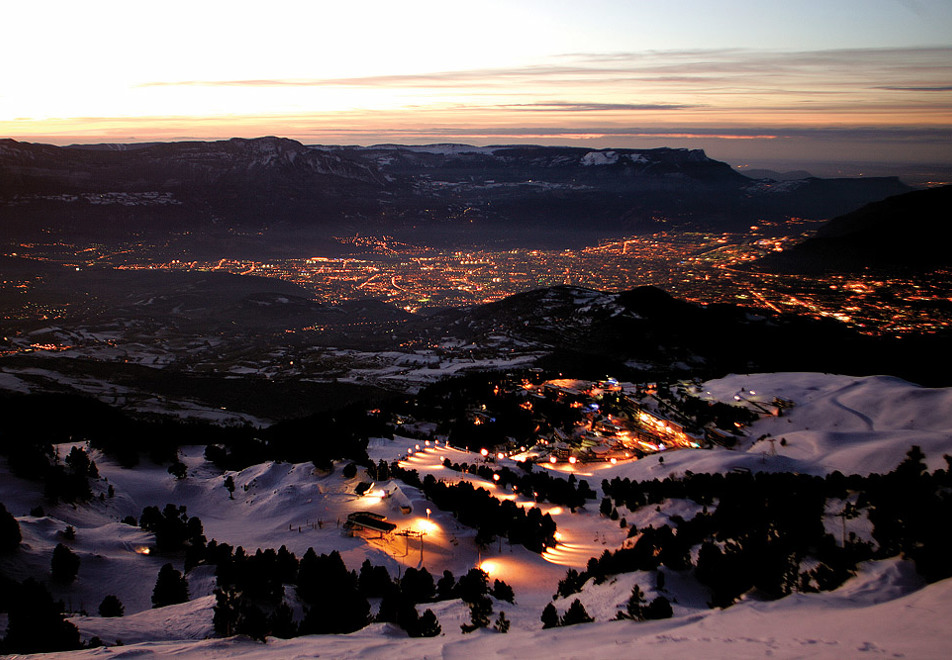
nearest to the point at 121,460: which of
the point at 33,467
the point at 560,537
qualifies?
the point at 33,467

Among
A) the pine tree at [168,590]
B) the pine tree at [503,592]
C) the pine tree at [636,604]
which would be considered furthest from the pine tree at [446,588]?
the pine tree at [168,590]

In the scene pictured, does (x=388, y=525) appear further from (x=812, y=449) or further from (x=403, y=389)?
(x=403, y=389)

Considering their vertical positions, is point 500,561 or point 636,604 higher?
point 636,604

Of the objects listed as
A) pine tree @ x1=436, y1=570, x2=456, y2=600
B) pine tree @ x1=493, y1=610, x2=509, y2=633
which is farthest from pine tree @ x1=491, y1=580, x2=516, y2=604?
pine tree @ x1=493, y1=610, x2=509, y2=633

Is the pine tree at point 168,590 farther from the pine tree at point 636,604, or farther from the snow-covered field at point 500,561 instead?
the pine tree at point 636,604

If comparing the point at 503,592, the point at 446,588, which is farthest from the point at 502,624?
the point at 446,588

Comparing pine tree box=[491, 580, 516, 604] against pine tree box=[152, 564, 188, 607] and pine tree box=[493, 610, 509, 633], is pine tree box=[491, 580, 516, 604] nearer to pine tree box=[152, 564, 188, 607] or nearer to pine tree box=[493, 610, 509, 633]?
pine tree box=[493, 610, 509, 633]

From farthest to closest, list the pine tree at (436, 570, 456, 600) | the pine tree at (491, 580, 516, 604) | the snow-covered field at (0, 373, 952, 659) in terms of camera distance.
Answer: the pine tree at (436, 570, 456, 600) → the pine tree at (491, 580, 516, 604) → the snow-covered field at (0, 373, 952, 659)

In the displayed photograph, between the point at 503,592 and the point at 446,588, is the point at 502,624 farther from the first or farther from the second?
the point at 446,588
